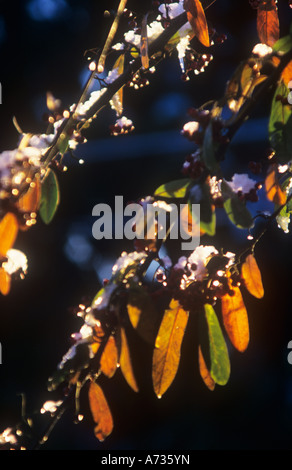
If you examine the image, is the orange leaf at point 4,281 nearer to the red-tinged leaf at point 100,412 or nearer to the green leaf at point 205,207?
the red-tinged leaf at point 100,412

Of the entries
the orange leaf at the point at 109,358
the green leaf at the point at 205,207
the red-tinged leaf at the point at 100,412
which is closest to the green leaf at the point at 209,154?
the green leaf at the point at 205,207

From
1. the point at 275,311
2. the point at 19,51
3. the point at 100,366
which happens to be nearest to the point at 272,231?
the point at 275,311

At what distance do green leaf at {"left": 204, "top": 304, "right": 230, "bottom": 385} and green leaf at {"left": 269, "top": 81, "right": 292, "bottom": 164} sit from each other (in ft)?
1.39

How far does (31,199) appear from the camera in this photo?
3.24 feet

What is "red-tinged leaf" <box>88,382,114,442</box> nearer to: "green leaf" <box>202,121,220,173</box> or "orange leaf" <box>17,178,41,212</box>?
"orange leaf" <box>17,178,41,212</box>

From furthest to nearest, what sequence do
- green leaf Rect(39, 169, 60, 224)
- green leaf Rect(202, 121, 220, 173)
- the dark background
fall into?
the dark background < green leaf Rect(39, 169, 60, 224) < green leaf Rect(202, 121, 220, 173)

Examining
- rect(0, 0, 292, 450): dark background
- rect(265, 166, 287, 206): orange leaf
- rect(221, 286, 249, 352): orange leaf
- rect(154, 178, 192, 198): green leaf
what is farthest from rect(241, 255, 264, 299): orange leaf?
rect(0, 0, 292, 450): dark background

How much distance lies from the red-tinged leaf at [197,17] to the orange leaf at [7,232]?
58 centimetres

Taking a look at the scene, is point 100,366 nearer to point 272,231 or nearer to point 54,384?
point 54,384

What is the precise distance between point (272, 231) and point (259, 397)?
1.75 m

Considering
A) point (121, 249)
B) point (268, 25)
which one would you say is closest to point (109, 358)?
point (268, 25)

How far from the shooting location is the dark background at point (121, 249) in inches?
173

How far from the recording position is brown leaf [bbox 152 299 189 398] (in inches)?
41.2
